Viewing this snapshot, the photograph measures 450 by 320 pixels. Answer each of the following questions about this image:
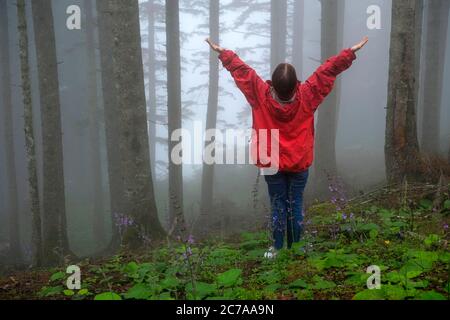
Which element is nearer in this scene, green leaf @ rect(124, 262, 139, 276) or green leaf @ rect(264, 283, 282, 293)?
green leaf @ rect(264, 283, 282, 293)

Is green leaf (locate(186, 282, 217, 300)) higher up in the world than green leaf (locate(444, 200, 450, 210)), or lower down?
lower down

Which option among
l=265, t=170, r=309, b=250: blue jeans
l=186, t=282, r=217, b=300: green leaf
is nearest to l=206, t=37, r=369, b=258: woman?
l=265, t=170, r=309, b=250: blue jeans

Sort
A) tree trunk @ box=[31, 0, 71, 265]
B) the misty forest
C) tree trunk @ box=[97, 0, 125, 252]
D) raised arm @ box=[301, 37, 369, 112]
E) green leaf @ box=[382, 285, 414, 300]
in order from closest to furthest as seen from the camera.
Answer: green leaf @ box=[382, 285, 414, 300], the misty forest, raised arm @ box=[301, 37, 369, 112], tree trunk @ box=[31, 0, 71, 265], tree trunk @ box=[97, 0, 125, 252]

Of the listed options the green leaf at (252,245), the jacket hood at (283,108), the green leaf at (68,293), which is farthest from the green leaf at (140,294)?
the jacket hood at (283,108)

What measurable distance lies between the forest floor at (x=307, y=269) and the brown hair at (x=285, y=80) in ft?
4.86

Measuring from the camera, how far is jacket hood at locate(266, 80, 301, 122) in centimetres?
512

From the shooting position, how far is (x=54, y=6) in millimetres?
27719

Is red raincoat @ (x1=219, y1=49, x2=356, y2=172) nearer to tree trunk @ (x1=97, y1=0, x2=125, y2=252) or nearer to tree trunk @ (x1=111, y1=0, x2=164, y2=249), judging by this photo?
tree trunk @ (x1=111, y1=0, x2=164, y2=249)

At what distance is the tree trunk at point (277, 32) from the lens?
1021 inches

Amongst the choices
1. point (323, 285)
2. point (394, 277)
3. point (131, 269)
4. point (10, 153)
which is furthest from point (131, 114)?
point (10, 153)

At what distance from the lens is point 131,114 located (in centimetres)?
770

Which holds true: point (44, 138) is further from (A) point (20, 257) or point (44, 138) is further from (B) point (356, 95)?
(B) point (356, 95)

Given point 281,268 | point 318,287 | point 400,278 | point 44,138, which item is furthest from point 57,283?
point 44,138

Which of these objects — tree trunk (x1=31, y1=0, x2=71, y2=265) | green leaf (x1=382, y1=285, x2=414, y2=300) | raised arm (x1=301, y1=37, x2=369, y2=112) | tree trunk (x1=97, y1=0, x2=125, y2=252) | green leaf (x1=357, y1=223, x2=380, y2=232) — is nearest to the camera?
green leaf (x1=382, y1=285, x2=414, y2=300)
